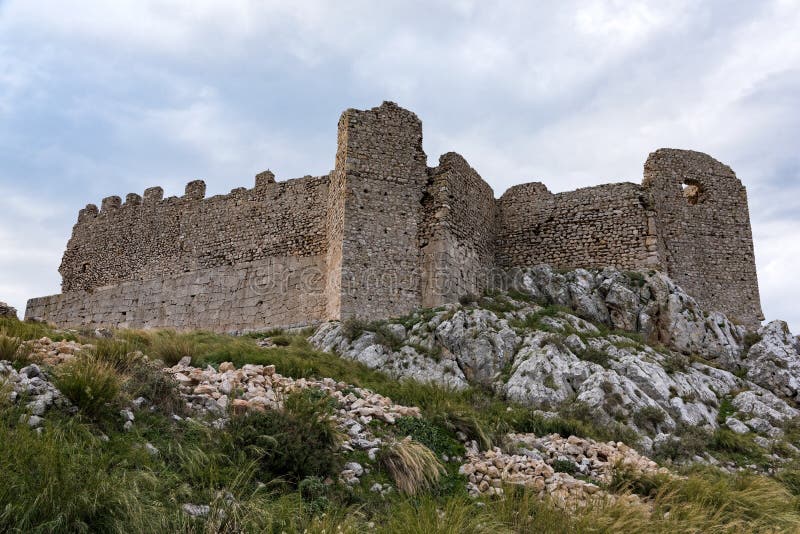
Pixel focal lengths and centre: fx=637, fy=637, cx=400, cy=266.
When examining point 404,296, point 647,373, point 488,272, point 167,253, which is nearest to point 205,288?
point 167,253

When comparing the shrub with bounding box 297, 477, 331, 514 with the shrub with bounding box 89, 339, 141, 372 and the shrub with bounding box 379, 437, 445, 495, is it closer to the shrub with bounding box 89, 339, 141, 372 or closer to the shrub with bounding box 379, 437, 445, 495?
the shrub with bounding box 379, 437, 445, 495

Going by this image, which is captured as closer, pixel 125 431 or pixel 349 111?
pixel 125 431

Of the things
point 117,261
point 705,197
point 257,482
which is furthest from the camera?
point 117,261

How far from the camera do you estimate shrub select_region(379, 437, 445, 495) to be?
24.5 feet

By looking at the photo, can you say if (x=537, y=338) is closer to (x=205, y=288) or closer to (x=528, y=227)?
(x=528, y=227)

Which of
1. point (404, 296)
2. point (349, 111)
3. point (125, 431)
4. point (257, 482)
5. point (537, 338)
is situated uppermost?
point (349, 111)

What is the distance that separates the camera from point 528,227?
2080 centimetres

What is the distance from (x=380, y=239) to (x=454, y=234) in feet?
7.25

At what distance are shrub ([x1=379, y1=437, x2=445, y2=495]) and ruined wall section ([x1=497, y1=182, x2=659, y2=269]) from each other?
43.6ft

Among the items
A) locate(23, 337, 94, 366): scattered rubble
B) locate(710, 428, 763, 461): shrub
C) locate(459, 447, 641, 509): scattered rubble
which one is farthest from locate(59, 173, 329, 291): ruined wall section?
locate(459, 447, 641, 509): scattered rubble

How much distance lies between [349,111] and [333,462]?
1280 centimetres

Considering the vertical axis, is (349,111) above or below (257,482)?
above

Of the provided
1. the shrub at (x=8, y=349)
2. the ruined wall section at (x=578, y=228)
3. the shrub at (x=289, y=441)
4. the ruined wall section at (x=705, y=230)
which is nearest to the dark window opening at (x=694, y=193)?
the ruined wall section at (x=705, y=230)

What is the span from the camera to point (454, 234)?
18.1 meters
